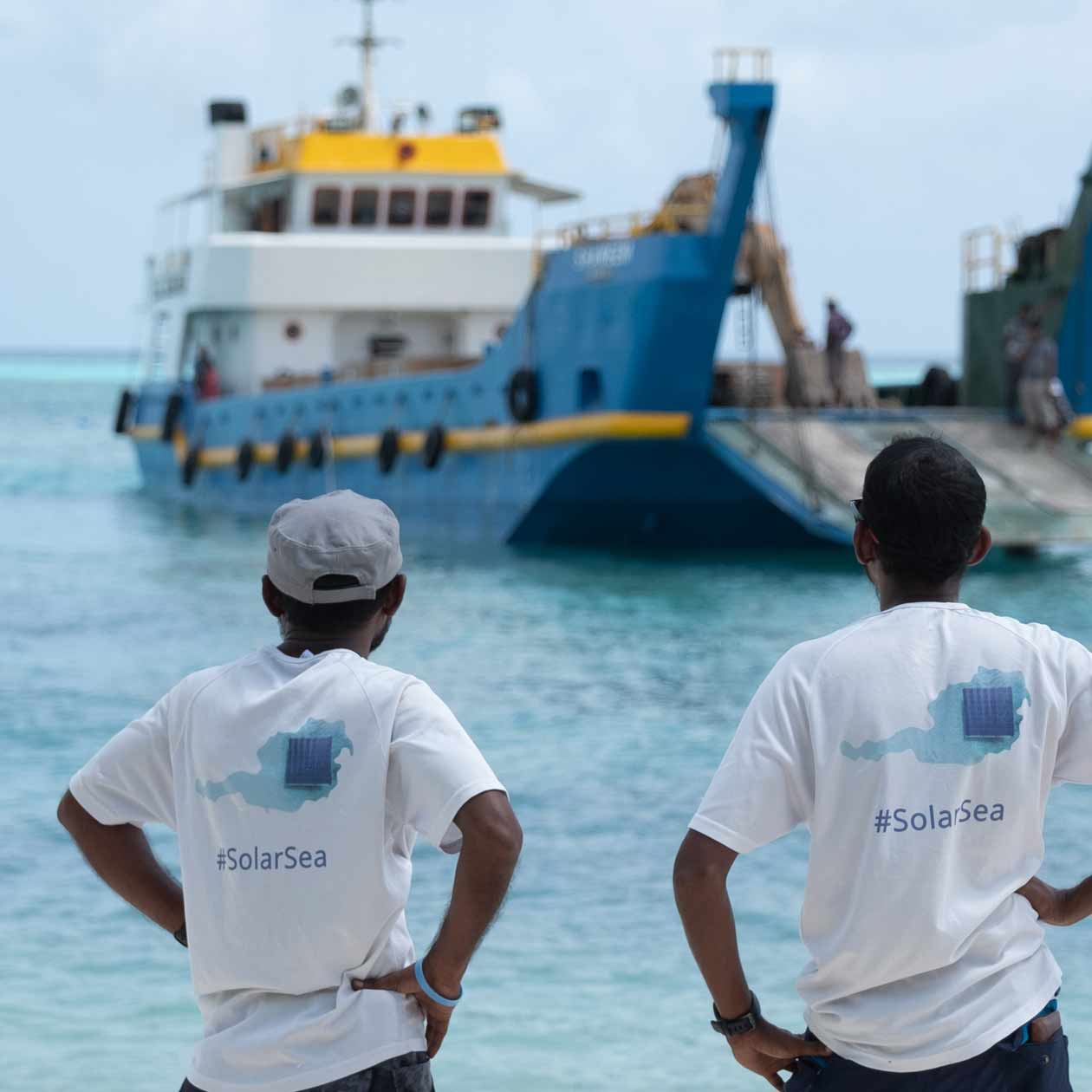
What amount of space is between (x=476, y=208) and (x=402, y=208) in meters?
0.82

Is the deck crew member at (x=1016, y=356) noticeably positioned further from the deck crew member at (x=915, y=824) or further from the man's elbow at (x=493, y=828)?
the man's elbow at (x=493, y=828)

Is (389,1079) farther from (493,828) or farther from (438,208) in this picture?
(438,208)

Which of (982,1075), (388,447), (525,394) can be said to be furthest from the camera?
(388,447)

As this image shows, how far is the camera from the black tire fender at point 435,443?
1817cm

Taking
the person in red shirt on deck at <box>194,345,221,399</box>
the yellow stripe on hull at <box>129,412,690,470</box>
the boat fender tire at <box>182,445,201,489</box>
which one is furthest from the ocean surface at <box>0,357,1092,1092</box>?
the boat fender tire at <box>182,445,201,489</box>

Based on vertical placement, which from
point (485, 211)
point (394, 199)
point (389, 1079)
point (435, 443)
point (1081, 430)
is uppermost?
point (389, 1079)

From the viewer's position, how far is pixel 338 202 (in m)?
21.7

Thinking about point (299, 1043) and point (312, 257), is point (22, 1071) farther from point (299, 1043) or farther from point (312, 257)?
point (312, 257)

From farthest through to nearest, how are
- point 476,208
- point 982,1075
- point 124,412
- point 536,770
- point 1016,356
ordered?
1. point 124,412
2. point 476,208
3. point 1016,356
4. point 536,770
5. point 982,1075

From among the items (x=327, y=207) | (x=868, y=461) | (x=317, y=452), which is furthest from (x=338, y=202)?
(x=868, y=461)

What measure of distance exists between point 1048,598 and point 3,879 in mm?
9804

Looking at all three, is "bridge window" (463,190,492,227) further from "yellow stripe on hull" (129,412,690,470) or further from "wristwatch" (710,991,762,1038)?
"wristwatch" (710,991,762,1038)

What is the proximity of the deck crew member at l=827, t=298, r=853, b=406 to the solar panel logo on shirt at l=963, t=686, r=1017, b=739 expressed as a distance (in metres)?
14.4

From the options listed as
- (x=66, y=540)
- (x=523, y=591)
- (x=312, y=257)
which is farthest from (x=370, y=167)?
(x=523, y=591)
